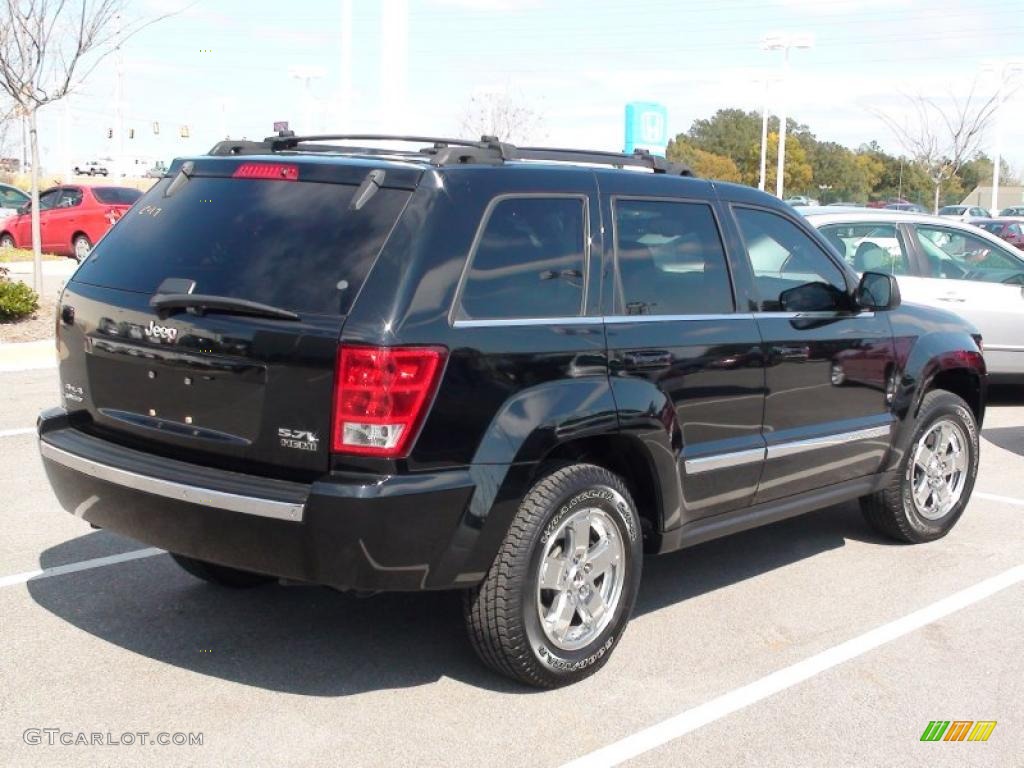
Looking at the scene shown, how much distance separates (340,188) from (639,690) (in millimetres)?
2114

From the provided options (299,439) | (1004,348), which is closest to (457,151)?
(299,439)

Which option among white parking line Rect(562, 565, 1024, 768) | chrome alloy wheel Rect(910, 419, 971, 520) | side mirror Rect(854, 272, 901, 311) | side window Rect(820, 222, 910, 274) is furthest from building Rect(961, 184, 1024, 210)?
white parking line Rect(562, 565, 1024, 768)

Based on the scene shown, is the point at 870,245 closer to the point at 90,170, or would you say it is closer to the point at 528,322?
the point at 528,322

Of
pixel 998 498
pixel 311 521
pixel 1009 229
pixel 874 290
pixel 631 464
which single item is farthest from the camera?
pixel 1009 229

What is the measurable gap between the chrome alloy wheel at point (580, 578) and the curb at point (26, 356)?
8.88 meters

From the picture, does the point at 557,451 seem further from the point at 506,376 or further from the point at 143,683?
the point at 143,683

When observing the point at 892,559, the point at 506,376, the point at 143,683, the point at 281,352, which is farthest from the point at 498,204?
the point at 892,559

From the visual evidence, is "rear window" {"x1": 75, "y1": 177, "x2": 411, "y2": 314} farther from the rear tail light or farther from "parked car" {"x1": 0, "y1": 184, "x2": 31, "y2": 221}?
"parked car" {"x1": 0, "y1": 184, "x2": 31, "y2": 221}

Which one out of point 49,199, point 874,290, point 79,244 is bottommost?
point 79,244

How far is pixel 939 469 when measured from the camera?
6.81 meters

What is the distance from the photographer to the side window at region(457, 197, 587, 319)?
4352 mm

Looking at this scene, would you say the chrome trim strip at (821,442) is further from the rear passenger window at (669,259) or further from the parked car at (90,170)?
the parked car at (90,170)

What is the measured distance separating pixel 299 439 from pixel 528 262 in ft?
3.52

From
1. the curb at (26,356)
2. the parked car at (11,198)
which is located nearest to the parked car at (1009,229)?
the curb at (26,356)
